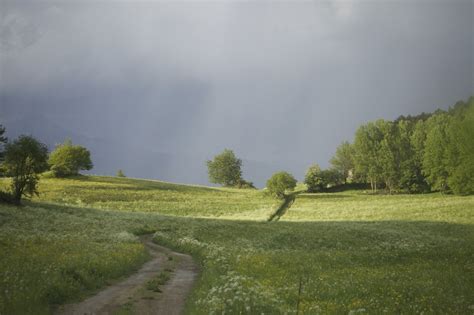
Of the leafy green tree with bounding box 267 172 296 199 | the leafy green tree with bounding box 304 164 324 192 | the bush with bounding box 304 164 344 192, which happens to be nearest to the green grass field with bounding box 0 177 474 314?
the leafy green tree with bounding box 267 172 296 199

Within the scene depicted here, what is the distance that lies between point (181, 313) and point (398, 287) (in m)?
9.52

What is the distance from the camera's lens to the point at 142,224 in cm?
4881

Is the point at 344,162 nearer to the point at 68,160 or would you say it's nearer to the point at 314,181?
the point at 314,181

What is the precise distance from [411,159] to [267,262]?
85.7 metres

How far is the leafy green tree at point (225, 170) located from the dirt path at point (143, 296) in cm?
13811

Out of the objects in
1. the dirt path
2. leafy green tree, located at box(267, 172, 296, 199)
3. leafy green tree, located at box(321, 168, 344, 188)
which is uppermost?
leafy green tree, located at box(321, 168, 344, 188)

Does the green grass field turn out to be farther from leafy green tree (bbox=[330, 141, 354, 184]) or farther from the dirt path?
leafy green tree (bbox=[330, 141, 354, 184])

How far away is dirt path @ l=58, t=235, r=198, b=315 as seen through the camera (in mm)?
13984

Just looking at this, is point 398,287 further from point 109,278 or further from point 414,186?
point 414,186

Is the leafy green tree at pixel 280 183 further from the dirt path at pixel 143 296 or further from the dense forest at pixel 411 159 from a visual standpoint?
the dirt path at pixel 143 296

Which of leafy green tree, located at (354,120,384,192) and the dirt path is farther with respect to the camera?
leafy green tree, located at (354,120,384,192)

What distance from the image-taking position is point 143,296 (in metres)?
15.9

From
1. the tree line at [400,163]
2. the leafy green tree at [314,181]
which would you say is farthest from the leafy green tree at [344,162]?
the leafy green tree at [314,181]

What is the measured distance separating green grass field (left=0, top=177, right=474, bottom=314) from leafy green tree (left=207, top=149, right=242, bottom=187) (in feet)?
342
